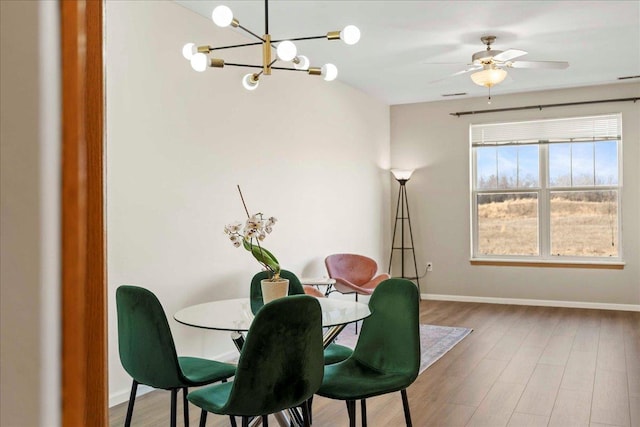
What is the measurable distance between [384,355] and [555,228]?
5.22 m

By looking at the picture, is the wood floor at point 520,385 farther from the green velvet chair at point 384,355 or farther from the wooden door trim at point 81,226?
the wooden door trim at point 81,226

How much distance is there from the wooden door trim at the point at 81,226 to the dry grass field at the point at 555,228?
7.00 meters

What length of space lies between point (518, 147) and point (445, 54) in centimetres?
243

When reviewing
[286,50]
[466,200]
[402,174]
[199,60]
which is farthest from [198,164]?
[466,200]

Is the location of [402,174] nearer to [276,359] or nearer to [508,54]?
[508,54]

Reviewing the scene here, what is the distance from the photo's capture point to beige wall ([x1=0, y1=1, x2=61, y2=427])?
0.94 metres

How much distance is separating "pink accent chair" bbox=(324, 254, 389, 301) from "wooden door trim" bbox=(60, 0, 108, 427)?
16.0 feet

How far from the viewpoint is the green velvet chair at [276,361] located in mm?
2031

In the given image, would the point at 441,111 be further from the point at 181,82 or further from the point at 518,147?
the point at 181,82

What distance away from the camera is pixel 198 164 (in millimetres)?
4227

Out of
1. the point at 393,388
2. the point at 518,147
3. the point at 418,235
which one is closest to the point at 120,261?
the point at 393,388

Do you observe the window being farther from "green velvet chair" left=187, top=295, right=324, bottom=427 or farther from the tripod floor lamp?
"green velvet chair" left=187, top=295, right=324, bottom=427

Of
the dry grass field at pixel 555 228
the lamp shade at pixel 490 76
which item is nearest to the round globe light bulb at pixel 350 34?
the lamp shade at pixel 490 76

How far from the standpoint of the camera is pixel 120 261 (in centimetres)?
353
